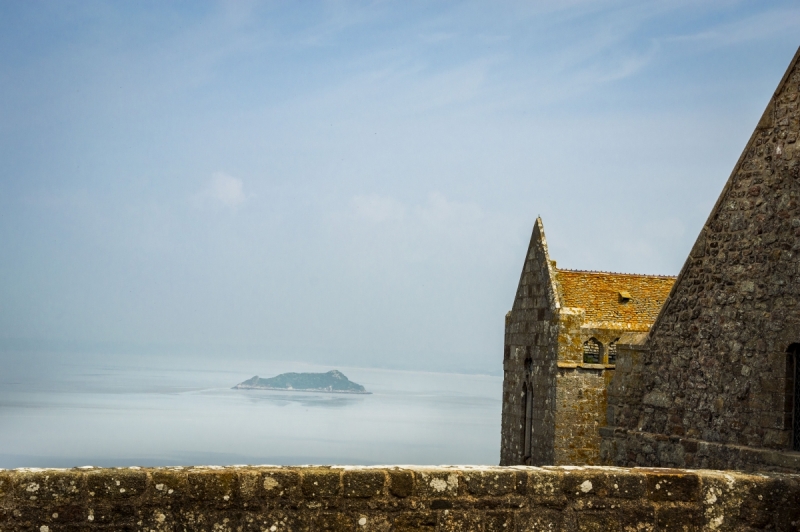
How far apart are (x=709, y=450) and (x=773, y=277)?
245cm

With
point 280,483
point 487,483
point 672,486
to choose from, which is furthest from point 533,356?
point 280,483

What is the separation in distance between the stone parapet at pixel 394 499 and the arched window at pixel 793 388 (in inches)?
207

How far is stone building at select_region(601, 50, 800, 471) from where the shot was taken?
12.1 m

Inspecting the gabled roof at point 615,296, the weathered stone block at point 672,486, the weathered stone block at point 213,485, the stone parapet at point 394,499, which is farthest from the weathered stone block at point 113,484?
the gabled roof at point 615,296

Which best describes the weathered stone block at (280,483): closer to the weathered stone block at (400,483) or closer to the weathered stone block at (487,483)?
the weathered stone block at (400,483)

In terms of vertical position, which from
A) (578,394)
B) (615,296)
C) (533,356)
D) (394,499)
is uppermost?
(615,296)

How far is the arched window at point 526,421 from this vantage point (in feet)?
78.1

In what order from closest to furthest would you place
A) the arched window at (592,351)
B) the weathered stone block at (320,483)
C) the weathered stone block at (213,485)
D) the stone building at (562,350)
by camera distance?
the weathered stone block at (213,485)
the weathered stone block at (320,483)
the stone building at (562,350)
the arched window at (592,351)

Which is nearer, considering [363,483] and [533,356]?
[363,483]

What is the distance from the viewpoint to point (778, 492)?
6.88 metres

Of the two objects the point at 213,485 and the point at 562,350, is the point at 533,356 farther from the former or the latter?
the point at 213,485

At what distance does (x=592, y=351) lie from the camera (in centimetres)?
2269

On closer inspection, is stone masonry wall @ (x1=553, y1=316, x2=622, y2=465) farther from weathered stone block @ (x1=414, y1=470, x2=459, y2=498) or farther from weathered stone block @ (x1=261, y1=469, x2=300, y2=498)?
weathered stone block @ (x1=261, y1=469, x2=300, y2=498)

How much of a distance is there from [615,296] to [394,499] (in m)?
18.4
